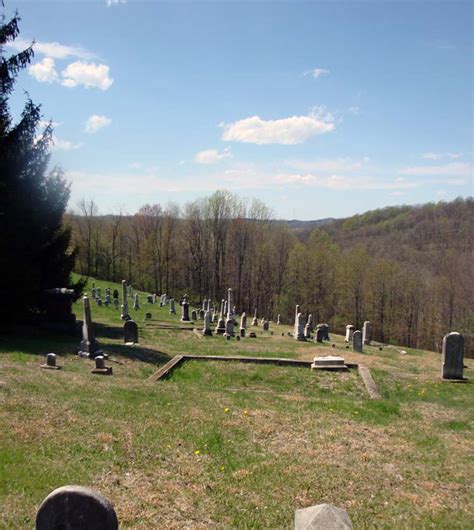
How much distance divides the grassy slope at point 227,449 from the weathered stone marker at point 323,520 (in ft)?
8.17

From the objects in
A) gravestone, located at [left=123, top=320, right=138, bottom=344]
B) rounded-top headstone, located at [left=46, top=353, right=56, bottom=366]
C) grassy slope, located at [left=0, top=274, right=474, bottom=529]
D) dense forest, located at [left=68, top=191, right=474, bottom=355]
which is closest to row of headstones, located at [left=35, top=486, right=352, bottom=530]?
grassy slope, located at [left=0, top=274, right=474, bottom=529]

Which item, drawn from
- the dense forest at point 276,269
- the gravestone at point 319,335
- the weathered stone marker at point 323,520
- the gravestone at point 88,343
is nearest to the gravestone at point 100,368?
the gravestone at point 88,343

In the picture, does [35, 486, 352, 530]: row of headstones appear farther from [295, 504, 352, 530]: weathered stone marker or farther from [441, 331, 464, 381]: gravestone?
[441, 331, 464, 381]: gravestone

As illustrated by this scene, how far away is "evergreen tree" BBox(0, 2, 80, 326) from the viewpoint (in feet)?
55.0

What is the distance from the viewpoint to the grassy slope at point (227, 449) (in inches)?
232

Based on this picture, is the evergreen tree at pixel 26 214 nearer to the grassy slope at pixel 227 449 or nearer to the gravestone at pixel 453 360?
the grassy slope at pixel 227 449

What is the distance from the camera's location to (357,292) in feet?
173

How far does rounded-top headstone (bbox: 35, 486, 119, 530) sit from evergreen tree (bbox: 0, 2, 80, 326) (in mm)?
14554

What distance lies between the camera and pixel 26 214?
1836cm

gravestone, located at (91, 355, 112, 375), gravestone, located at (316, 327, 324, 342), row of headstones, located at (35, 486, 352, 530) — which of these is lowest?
gravestone, located at (316, 327, 324, 342)

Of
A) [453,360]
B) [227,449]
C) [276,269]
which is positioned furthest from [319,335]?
[276,269]

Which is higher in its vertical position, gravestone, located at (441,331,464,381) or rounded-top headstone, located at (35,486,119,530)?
rounded-top headstone, located at (35,486,119,530)

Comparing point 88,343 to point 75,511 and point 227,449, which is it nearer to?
point 227,449

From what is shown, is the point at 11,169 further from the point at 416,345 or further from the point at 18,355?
the point at 416,345
